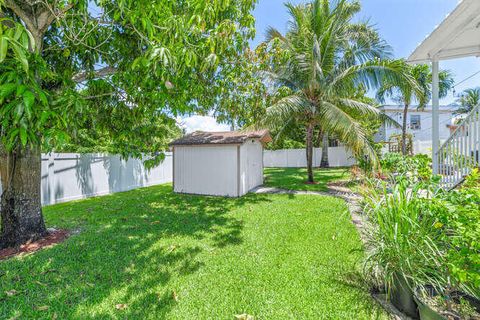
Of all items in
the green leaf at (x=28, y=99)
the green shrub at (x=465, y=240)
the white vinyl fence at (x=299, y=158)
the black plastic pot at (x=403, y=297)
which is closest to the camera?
the green shrub at (x=465, y=240)

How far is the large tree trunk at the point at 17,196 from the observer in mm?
4570

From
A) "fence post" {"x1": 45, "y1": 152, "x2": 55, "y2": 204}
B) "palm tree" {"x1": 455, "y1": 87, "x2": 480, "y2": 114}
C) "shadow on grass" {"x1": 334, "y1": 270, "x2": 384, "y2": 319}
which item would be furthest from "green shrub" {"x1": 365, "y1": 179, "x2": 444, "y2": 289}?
"palm tree" {"x1": 455, "y1": 87, "x2": 480, "y2": 114}

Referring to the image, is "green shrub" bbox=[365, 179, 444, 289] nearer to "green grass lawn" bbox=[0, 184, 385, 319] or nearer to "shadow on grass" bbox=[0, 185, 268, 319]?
"green grass lawn" bbox=[0, 184, 385, 319]

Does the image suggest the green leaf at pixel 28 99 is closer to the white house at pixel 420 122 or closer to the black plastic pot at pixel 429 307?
A: the black plastic pot at pixel 429 307

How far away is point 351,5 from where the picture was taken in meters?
10.2

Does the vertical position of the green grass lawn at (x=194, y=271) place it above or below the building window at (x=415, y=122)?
below

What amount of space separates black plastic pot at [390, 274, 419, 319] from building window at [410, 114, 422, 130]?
84.1 feet

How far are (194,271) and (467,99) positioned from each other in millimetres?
31174

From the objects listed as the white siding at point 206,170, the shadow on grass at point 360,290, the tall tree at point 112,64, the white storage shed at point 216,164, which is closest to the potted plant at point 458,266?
the shadow on grass at point 360,290

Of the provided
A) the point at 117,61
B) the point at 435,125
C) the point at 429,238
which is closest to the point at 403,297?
the point at 429,238

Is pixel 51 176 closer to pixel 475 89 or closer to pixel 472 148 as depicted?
pixel 472 148

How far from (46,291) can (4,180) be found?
2756mm

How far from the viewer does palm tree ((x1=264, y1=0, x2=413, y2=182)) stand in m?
9.14

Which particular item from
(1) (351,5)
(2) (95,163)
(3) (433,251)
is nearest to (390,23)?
(1) (351,5)
